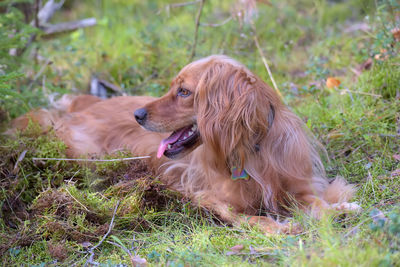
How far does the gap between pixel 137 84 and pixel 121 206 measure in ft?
8.90

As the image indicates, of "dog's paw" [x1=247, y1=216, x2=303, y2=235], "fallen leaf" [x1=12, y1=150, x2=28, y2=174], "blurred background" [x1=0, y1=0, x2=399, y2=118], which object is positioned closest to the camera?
"dog's paw" [x1=247, y1=216, x2=303, y2=235]

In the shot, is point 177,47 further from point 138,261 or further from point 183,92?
point 138,261

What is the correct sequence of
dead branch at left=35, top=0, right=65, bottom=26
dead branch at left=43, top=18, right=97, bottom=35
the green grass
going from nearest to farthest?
the green grass
dead branch at left=35, top=0, right=65, bottom=26
dead branch at left=43, top=18, right=97, bottom=35

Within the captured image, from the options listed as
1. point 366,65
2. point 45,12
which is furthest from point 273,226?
point 45,12

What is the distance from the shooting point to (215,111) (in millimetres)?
3146

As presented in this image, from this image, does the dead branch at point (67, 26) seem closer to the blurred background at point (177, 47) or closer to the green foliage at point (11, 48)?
the blurred background at point (177, 47)

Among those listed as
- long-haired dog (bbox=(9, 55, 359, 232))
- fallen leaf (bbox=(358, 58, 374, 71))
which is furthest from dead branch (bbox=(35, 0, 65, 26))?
fallen leaf (bbox=(358, 58, 374, 71))

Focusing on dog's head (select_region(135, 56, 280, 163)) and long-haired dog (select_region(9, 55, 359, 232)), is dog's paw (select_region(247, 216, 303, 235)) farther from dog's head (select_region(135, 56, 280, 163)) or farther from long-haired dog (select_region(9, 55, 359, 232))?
dog's head (select_region(135, 56, 280, 163))

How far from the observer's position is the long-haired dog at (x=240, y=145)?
10.2 ft

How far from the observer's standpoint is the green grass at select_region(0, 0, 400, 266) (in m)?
2.58

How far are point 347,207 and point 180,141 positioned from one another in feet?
4.15

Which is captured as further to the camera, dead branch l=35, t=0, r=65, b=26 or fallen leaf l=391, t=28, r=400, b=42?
dead branch l=35, t=0, r=65, b=26

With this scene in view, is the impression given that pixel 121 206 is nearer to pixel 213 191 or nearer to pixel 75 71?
pixel 213 191

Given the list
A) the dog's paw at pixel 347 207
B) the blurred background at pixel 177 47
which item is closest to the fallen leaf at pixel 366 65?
the blurred background at pixel 177 47
